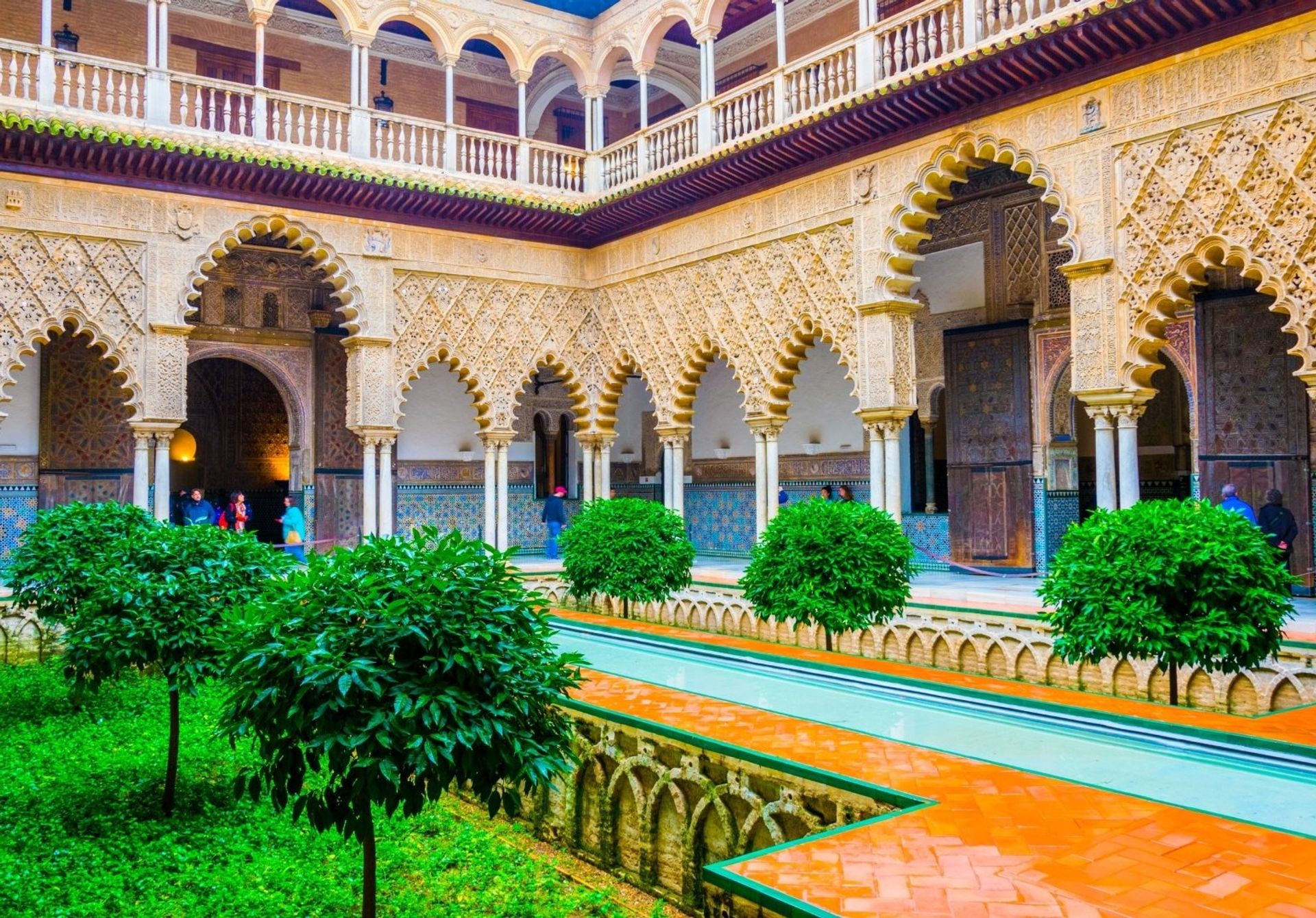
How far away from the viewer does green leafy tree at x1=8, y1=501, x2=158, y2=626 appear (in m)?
6.36

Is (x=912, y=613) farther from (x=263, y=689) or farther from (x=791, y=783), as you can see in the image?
(x=263, y=689)

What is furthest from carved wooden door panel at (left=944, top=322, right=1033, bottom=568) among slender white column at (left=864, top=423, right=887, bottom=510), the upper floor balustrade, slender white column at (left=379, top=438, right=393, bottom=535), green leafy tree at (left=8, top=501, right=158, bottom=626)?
green leafy tree at (left=8, top=501, right=158, bottom=626)

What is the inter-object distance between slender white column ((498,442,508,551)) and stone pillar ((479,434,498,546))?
58mm

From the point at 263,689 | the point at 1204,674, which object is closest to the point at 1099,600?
the point at 1204,674

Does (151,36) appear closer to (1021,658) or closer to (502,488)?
(502,488)

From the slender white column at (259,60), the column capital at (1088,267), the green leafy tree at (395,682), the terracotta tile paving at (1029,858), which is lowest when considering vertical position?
the terracotta tile paving at (1029,858)

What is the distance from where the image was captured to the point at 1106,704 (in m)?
4.92

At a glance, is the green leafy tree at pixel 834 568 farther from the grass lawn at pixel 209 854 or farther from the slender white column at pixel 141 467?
the slender white column at pixel 141 467

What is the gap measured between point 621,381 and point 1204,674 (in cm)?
889

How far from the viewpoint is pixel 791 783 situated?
3664 millimetres

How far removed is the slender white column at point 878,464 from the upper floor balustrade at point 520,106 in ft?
10.3

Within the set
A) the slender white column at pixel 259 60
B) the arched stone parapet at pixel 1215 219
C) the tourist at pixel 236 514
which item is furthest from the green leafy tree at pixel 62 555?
the arched stone parapet at pixel 1215 219

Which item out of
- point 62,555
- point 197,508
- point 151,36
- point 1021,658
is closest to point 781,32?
point 151,36

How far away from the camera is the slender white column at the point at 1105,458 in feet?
27.5
